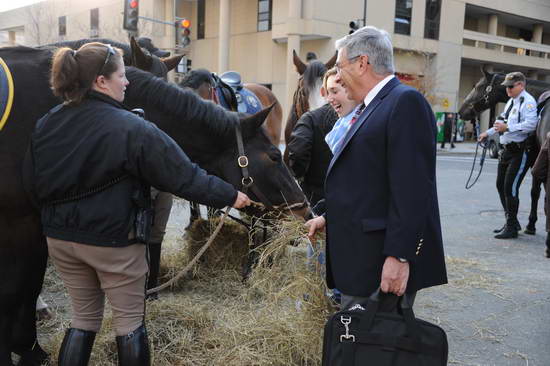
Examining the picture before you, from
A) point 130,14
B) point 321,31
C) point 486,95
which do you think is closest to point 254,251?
point 486,95

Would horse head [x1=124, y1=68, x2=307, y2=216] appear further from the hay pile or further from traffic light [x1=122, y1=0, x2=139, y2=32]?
traffic light [x1=122, y1=0, x2=139, y2=32]

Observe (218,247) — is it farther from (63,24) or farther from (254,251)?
(63,24)

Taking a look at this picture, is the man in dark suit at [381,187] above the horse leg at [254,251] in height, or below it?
above

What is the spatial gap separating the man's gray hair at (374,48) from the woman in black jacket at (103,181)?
0.93 metres

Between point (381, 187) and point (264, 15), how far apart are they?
30055 millimetres

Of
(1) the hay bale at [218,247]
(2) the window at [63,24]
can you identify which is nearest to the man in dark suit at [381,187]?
(1) the hay bale at [218,247]

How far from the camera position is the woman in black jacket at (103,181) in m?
2.12

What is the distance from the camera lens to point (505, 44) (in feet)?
116

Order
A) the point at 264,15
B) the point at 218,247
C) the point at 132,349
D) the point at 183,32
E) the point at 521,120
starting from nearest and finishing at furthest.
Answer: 1. the point at 132,349
2. the point at 218,247
3. the point at 521,120
4. the point at 183,32
5. the point at 264,15

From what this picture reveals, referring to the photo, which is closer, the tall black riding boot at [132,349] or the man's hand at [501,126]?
the tall black riding boot at [132,349]

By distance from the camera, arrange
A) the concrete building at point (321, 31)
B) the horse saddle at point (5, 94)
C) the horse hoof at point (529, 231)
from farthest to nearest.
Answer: the concrete building at point (321, 31), the horse hoof at point (529, 231), the horse saddle at point (5, 94)

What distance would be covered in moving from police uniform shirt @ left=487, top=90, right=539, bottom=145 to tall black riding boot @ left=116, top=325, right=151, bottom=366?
6.14 metres

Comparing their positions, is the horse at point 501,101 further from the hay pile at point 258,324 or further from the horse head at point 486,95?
the hay pile at point 258,324

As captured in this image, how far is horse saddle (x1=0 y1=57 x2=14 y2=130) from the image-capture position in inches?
103
